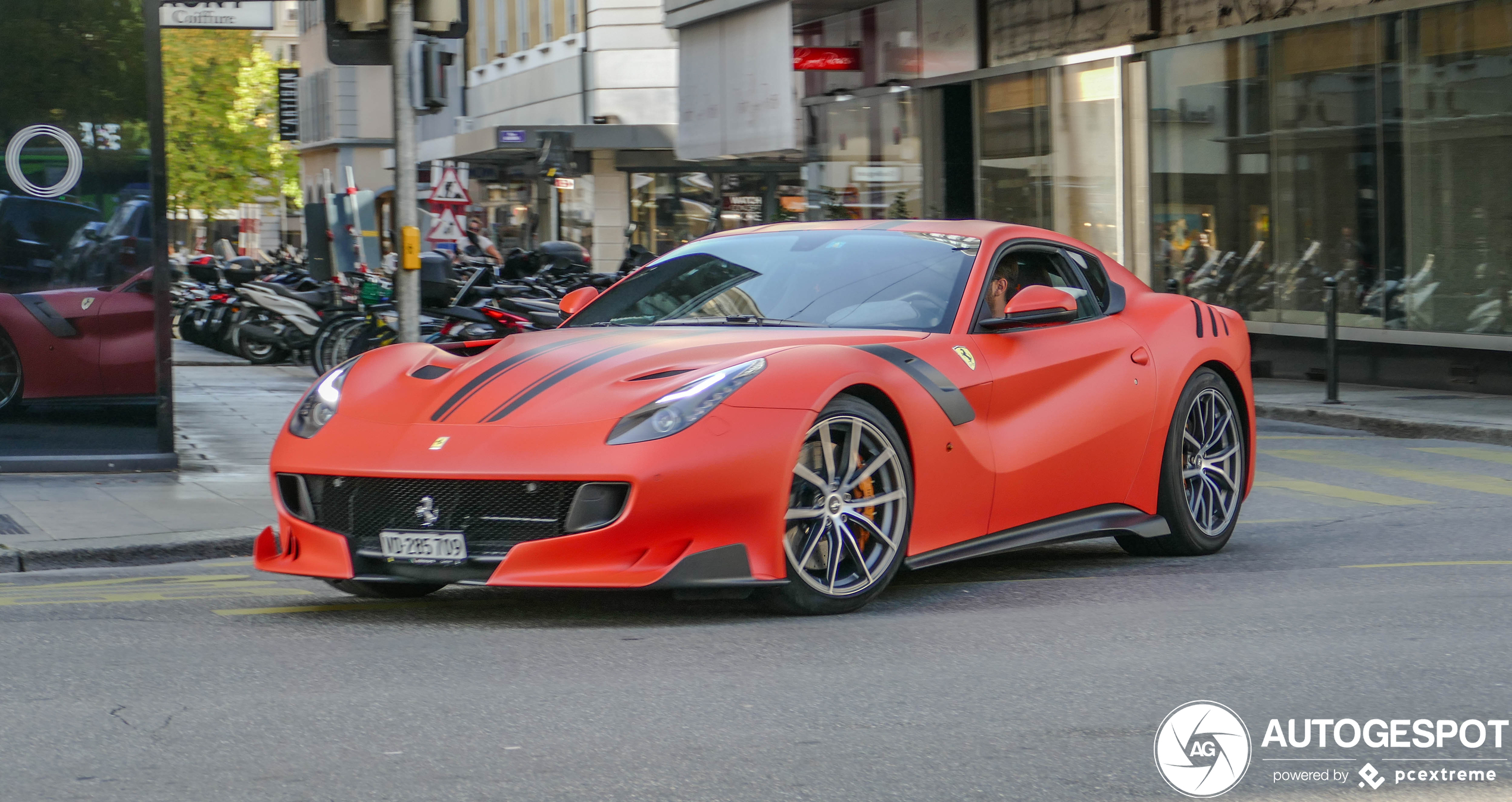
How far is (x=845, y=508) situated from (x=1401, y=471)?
6681 mm

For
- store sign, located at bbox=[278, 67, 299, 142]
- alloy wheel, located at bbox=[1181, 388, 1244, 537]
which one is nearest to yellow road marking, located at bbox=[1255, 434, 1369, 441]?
alloy wheel, located at bbox=[1181, 388, 1244, 537]

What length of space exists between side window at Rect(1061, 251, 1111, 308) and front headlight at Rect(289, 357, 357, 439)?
9.85 ft

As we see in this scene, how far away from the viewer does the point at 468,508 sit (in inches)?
225

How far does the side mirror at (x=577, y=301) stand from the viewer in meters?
7.46

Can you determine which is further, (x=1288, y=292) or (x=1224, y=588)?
(x=1288, y=292)

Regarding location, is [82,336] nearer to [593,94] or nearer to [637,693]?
[637,693]

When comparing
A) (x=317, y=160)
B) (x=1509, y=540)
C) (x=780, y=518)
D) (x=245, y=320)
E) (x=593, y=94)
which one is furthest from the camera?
(x=317, y=160)

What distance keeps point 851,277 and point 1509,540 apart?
3444 millimetres

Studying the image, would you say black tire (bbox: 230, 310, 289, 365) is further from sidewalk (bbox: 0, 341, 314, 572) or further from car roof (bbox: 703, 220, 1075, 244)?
car roof (bbox: 703, 220, 1075, 244)

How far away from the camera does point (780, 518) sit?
18.8ft

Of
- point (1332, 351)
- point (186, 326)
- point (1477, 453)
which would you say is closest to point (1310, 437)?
point (1477, 453)

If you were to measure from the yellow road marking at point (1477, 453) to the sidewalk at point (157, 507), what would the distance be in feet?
25.4

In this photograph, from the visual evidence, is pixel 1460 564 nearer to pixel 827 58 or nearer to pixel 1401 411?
pixel 1401 411

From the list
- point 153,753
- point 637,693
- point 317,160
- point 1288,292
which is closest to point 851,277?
point 637,693
